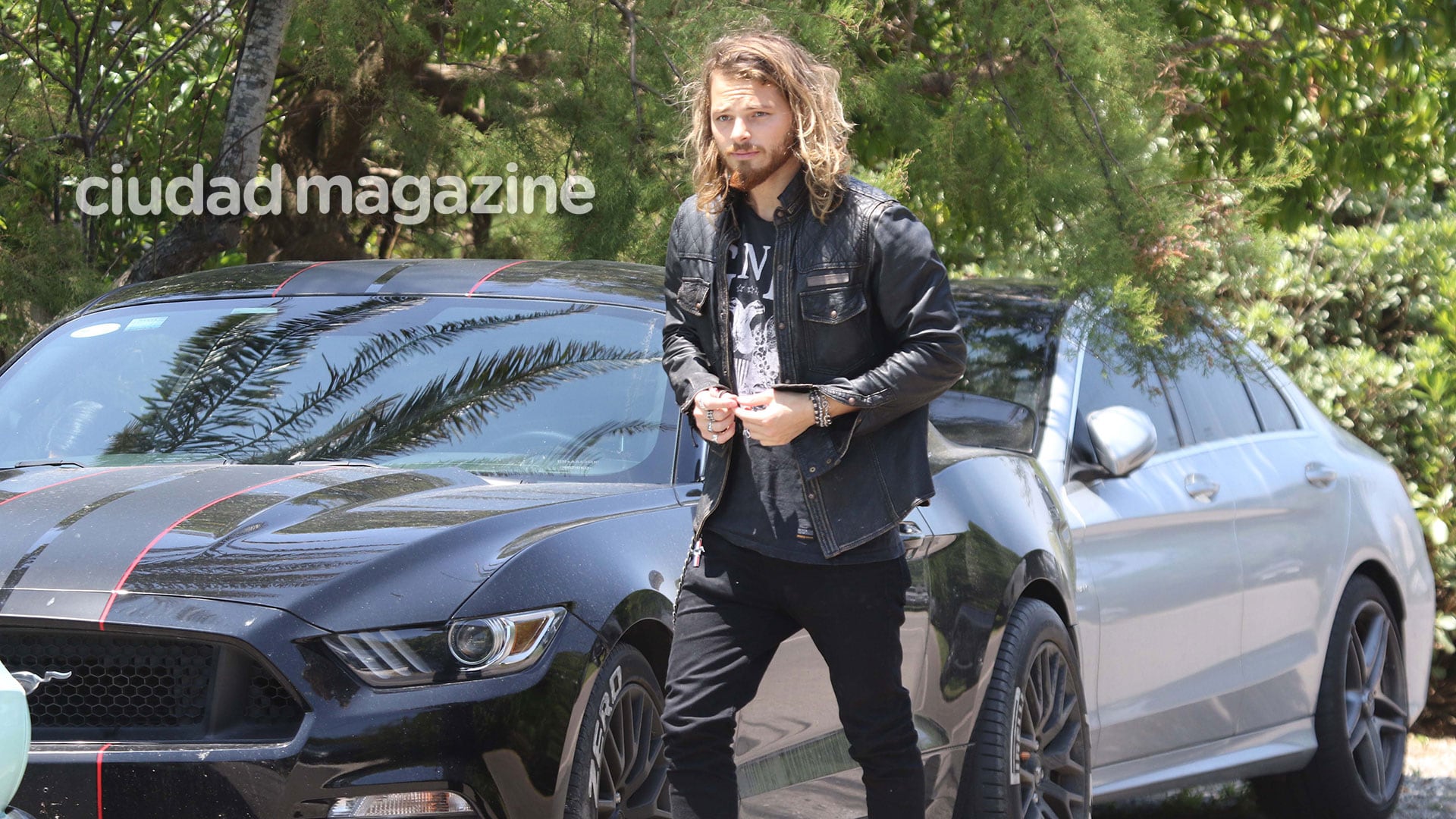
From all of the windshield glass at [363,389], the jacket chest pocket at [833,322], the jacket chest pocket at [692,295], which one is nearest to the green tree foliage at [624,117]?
the windshield glass at [363,389]

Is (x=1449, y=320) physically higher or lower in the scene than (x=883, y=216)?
lower

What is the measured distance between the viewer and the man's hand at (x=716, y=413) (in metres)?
3.19

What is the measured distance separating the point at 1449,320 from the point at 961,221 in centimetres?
271

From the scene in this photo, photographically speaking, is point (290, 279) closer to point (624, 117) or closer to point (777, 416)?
point (777, 416)

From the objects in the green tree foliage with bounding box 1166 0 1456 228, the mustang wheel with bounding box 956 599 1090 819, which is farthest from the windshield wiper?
the green tree foliage with bounding box 1166 0 1456 228

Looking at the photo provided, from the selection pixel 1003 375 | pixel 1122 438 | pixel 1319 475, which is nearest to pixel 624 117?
pixel 1003 375

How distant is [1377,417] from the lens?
862 cm

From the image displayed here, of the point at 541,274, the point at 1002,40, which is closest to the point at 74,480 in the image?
the point at 541,274

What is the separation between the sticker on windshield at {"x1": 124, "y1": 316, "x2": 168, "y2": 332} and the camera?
4.57 m

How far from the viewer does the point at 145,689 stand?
3129 millimetres

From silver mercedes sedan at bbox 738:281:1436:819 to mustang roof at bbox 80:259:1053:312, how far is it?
0.89m

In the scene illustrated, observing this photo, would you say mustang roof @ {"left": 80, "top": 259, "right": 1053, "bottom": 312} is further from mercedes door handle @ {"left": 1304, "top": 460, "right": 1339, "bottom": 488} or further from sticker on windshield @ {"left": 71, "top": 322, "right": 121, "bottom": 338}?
mercedes door handle @ {"left": 1304, "top": 460, "right": 1339, "bottom": 488}

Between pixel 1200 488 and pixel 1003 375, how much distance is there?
710 millimetres

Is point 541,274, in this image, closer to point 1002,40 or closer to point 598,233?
point 598,233
